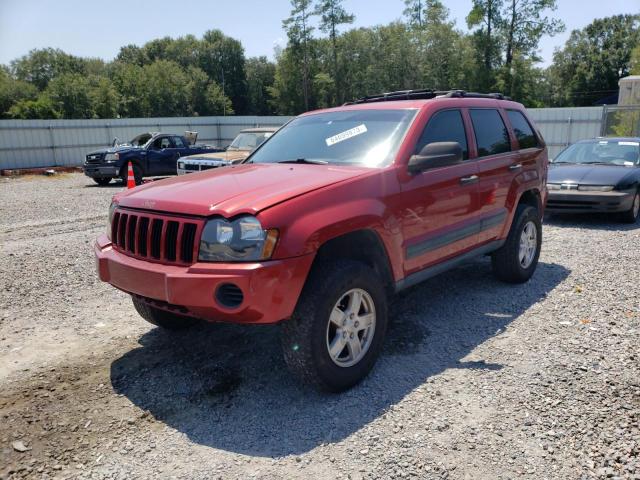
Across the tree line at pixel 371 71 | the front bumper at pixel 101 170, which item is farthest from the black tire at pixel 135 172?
the tree line at pixel 371 71

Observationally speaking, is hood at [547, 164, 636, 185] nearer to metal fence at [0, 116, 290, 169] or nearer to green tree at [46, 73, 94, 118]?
metal fence at [0, 116, 290, 169]


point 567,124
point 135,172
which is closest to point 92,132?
point 135,172

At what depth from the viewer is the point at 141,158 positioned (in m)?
16.9

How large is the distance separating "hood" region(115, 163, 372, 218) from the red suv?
0.04 ft

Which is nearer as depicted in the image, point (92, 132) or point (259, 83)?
point (92, 132)

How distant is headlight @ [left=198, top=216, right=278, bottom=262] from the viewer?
292 centimetres

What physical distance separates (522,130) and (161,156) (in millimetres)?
13976

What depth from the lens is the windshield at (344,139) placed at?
3936 mm

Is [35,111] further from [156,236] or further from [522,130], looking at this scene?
[156,236]

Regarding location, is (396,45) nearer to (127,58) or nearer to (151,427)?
(151,427)

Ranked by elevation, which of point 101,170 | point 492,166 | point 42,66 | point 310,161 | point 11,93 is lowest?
point 101,170

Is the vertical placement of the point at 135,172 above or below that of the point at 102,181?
above

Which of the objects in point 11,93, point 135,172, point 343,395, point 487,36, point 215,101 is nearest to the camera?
point 343,395

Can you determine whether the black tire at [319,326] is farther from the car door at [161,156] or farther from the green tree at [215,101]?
the green tree at [215,101]
